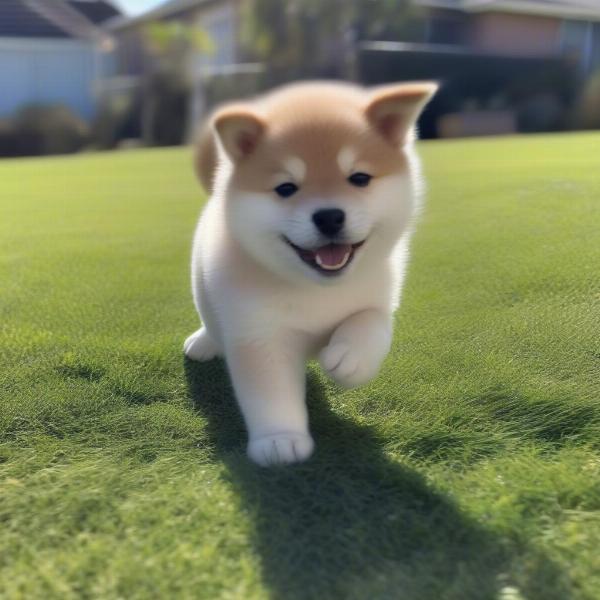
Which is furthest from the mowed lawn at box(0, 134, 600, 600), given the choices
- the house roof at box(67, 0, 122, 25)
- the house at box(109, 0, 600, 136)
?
the house roof at box(67, 0, 122, 25)

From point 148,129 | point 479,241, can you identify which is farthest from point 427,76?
point 479,241

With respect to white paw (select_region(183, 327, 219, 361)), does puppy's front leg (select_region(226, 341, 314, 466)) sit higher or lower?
higher

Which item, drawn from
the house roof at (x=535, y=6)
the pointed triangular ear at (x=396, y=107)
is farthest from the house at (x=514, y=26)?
the pointed triangular ear at (x=396, y=107)

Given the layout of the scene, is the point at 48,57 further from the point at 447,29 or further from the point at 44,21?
the point at 447,29

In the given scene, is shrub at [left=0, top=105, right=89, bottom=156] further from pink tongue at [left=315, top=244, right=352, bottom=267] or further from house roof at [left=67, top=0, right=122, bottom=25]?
pink tongue at [left=315, top=244, right=352, bottom=267]

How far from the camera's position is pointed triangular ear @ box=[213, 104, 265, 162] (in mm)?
1545

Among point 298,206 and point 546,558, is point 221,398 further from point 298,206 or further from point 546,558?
point 546,558

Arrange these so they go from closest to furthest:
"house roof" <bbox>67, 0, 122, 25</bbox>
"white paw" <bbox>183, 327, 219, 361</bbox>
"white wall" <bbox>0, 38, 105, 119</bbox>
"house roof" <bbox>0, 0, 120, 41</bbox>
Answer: "white paw" <bbox>183, 327, 219, 361</bbox>
"white wall" <bbox>0, 38, 105, 119</bbox>
"house roof" <bbox>0, 0, 120, 41</bbox>
"house roof" <bbox>67, 0, 122, 25</bbox>

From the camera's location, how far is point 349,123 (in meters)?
1.54

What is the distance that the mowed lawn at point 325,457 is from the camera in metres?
1.14

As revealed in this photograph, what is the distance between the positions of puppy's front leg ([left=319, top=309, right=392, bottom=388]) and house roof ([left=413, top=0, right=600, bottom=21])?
62.8 ft

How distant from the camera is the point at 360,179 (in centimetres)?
151

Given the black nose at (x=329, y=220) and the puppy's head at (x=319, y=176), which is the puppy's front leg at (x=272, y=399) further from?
the black nose at (x=329, y=220)

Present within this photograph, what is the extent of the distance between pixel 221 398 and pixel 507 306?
107cm
